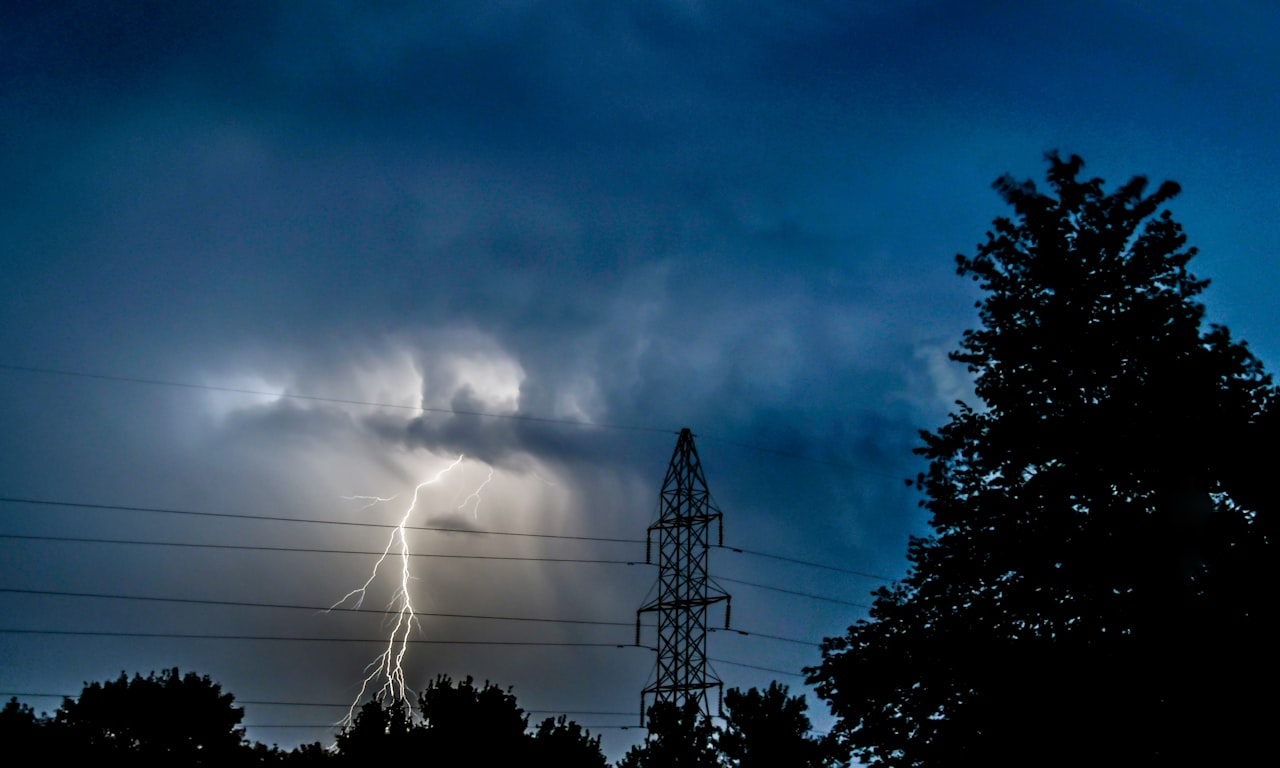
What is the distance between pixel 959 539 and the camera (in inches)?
637

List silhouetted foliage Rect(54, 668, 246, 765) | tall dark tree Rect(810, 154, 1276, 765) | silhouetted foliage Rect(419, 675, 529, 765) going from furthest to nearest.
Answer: silhouetted foliage Rect(54, 668, 246, 765), silhouetted foliage Rect(419, 675, 529, 765), tall dark tree Rect(810, 154, 1276, 765)

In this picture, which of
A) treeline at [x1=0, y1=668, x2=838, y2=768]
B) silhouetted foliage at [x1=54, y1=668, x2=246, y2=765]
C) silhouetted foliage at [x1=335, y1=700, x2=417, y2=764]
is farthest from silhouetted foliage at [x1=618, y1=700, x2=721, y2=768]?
silhouetted foliage at [x1=54, y1=668, x2=246, y2=765]

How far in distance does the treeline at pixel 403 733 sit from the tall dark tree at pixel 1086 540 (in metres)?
Result: 10.4

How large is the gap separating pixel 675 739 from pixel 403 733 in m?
10.7

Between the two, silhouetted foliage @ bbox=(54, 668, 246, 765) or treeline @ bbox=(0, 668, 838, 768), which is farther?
silhouetted foliage @ bbox=(54, 668, 246, 765)

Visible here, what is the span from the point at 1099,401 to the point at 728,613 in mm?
21316

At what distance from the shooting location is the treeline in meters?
25.7

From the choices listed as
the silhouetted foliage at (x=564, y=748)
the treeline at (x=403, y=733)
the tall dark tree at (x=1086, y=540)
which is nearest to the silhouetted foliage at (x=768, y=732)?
the treeline at (x=403, y=733)

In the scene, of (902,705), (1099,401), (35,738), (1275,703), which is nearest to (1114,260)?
(1099,401)

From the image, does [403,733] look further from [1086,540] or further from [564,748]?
[1086,540]

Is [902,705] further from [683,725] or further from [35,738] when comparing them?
[35,738]

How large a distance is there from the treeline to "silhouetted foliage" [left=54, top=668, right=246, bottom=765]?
0.14ft

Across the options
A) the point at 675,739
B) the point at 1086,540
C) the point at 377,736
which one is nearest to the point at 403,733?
the point at 377,736

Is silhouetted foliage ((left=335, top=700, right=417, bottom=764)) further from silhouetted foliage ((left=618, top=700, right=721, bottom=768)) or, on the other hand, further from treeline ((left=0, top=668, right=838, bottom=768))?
silhouetted foliage ((left=618, top=700, right=721, bottom=768))
